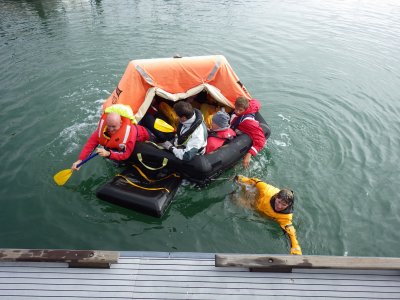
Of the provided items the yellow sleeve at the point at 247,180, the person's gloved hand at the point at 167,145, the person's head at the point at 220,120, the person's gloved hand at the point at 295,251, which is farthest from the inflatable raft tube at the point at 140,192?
the person's gloved hand at the point at 295,251

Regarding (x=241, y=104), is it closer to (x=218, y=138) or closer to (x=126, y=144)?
(x=218, y=138)

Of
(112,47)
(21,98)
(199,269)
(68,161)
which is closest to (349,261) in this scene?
(199,269)

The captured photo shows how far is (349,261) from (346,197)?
2.13 m

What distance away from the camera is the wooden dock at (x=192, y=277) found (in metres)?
2.87

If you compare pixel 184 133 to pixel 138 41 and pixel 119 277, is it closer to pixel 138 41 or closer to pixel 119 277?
pixel 119 277

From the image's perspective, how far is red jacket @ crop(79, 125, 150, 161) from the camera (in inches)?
172

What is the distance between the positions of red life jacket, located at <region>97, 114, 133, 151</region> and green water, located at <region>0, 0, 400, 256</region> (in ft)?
2.52

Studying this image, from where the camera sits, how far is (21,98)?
691cm

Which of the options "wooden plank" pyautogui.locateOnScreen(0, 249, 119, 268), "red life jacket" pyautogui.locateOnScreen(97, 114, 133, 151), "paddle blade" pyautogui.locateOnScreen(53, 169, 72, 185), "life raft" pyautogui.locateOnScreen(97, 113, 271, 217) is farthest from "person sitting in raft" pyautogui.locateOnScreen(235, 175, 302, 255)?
"paddle blade" pyautogui.locateOnScreen(53, 169, 72, 185)

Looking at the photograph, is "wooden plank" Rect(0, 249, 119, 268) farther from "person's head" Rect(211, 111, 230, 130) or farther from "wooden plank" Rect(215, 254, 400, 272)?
"person's head" Rect(211, 111, 230, 130)

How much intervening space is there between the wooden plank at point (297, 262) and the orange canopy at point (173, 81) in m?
2.88

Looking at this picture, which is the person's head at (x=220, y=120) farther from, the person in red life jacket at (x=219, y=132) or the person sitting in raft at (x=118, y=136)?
the person sitting in raft at (x=118, y=136)

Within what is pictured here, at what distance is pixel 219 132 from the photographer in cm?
492

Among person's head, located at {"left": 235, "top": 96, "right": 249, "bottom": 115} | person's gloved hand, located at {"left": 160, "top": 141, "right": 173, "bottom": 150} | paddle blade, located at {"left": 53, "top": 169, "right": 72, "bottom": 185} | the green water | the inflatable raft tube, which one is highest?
person's head, located at {"left": 235, "top": 96, "right": 249, "bottom": 115}
